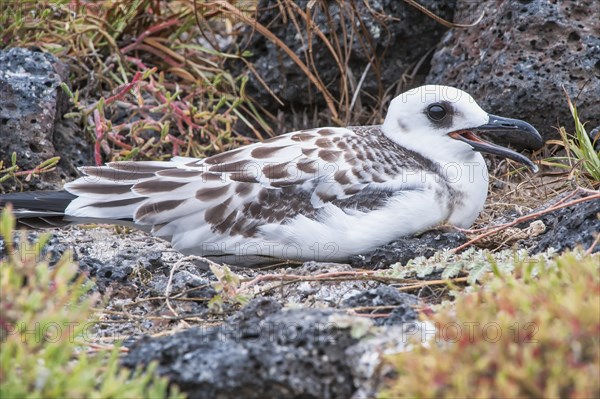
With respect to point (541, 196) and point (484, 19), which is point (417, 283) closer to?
point (541, 196)

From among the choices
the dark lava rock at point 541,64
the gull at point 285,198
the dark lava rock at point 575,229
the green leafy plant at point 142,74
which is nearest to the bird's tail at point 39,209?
the gull at point 285,198

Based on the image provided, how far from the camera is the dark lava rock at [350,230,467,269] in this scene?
4777 millimetres

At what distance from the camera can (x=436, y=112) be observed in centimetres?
531

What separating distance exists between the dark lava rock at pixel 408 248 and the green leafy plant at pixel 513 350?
67.6 inches

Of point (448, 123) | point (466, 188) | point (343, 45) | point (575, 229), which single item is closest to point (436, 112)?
point (448, 123)

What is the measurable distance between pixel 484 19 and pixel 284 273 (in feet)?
10.5

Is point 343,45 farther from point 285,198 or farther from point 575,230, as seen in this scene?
point 575,230

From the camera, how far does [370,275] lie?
4.28 m

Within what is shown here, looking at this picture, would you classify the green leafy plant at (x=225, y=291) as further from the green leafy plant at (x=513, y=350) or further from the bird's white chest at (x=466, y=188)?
the bird's white chest at (x=466, y=188)

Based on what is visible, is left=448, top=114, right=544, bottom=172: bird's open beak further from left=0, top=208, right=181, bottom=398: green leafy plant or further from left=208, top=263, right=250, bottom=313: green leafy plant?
left=0, top=208, right=181, bottom=398: green leafy plant

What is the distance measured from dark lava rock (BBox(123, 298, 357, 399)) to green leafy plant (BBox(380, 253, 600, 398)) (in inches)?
10.5

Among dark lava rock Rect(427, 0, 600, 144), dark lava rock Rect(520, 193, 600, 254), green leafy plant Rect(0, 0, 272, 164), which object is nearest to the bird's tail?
green leafy plant Rect(0, 0, 272, 164)

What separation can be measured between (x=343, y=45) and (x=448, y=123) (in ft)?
7.36

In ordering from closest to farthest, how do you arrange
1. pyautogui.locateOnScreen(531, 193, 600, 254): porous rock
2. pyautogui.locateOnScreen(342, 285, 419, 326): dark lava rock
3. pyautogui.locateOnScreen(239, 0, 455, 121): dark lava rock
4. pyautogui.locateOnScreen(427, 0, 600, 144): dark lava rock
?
1. pyautogui.locateOnScreen(342, 285, 419, 326): dark lava rock
2. pyautogui.locateOnScreen(531, 193, 600, 254): porous rock
3. pyautogui.locateOnScreen(427, 0, 600, 144): dark lava rock
4. pyautogui.locateOnScreen(239, 0, 455, 121): dark lava rock
